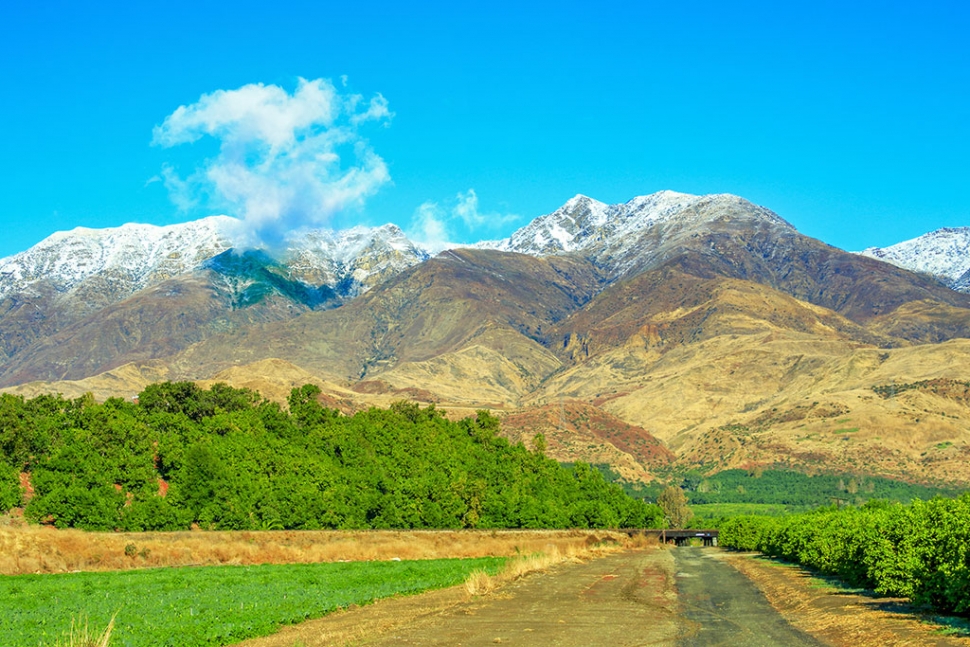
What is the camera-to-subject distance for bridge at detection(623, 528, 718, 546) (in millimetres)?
138375

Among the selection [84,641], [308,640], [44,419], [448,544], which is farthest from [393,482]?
[84,641]

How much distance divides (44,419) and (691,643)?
3191 inches

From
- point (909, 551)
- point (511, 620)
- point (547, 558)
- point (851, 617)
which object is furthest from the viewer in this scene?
point (547, 558)

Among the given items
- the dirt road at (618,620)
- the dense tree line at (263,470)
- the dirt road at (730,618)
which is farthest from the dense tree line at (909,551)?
the dense tree line at (263,470)

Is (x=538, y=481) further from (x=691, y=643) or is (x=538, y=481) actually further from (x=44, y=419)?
(x=691, y=643)

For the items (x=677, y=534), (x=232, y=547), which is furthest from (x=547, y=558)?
(x=677, y=534)

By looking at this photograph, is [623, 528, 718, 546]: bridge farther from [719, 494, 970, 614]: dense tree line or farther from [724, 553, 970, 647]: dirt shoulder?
[724, 553, 970, 647]: dirt shoulder

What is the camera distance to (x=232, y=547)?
64.0 m

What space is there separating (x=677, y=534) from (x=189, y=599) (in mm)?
133472

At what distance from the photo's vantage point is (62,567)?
52.2m

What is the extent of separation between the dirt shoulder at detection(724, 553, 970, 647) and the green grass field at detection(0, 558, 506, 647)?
16.6 meters

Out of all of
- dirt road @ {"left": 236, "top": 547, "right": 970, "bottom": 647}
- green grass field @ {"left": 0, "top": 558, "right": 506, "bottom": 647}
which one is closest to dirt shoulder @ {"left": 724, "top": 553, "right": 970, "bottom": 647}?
dirt road @ {"left": 236, "top": 547, "right": 970, "bottom": 647}

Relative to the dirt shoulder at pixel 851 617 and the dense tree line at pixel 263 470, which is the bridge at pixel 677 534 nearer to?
the dense tree line at pixel 263 470

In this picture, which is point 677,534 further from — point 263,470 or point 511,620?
point 511,620
